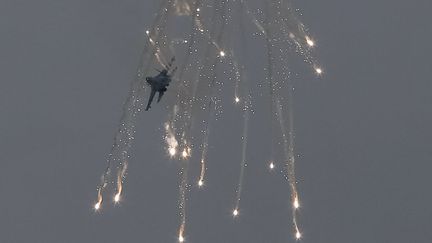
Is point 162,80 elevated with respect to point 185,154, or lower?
elevated

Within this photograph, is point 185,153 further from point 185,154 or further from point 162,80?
point 162,80

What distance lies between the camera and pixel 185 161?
38500 mm

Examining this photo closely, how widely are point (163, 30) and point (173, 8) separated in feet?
5.93

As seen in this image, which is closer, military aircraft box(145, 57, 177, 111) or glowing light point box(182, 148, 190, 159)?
glowing light point box(182, 148, 190, 159)

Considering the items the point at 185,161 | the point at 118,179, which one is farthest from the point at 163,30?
the point at 118,179

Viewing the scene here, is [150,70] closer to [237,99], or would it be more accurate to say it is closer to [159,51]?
[159,51]

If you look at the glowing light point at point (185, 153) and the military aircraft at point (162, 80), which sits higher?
the military aircraft at point (162, 80)

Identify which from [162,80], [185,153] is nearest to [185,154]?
[185,153]

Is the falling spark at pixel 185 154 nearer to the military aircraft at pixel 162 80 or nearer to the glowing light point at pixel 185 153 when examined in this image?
the glowing light point at pixel 185 153

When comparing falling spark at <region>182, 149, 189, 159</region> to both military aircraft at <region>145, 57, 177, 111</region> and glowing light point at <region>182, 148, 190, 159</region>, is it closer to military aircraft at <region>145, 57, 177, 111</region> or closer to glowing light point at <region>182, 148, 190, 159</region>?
glowing light point at <region>182, 148, 190, 159</region>

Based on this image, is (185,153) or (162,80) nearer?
(185,153)

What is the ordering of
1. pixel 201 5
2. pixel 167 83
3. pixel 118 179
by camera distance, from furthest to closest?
pixel 118 179 < pixel 167 83 < pixel 201 5

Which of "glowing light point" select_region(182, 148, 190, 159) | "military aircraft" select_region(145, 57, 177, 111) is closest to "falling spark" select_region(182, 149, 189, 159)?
"glowing light point" select_region(182, 148, 190, 159)

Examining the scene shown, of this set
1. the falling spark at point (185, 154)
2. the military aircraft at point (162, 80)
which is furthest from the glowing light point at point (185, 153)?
the military aircraft at point (162, 80)
